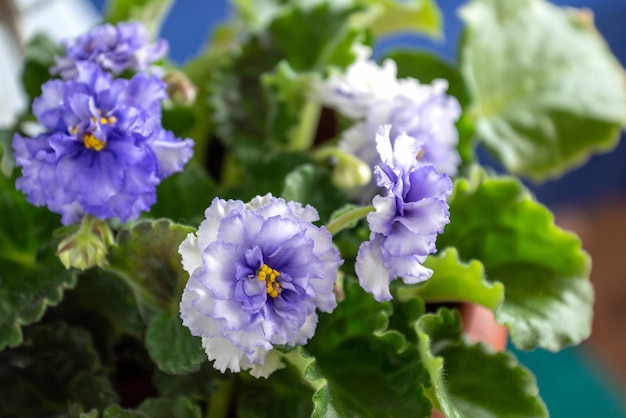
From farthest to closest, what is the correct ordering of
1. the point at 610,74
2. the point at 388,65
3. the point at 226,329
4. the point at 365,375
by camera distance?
the point at 610,74 → the point at 388,65 → the point at 365,375 → the point at 226,329

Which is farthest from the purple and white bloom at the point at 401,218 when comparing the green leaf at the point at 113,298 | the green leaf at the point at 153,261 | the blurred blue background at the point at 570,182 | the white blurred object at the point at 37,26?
the blurred blue background at the point at 570,182

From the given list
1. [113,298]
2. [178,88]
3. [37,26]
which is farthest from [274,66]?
[37,26]

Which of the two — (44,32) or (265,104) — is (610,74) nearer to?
(265,104)

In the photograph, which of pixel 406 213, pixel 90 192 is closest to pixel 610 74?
pixel 406 213

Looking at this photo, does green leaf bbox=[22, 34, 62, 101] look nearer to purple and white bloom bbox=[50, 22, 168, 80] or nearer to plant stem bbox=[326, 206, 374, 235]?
purple and white bloom bbox=[50, 22, 168, 80]

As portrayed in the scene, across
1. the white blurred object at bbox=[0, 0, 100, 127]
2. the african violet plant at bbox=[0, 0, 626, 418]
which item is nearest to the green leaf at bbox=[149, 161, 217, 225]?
the african violet plant at bbox=[0, 0, 626, 418]

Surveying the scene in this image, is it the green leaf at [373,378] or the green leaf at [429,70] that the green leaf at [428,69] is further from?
the green leaf at [373,378]

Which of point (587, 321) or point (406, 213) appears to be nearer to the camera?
point (406, 213)
